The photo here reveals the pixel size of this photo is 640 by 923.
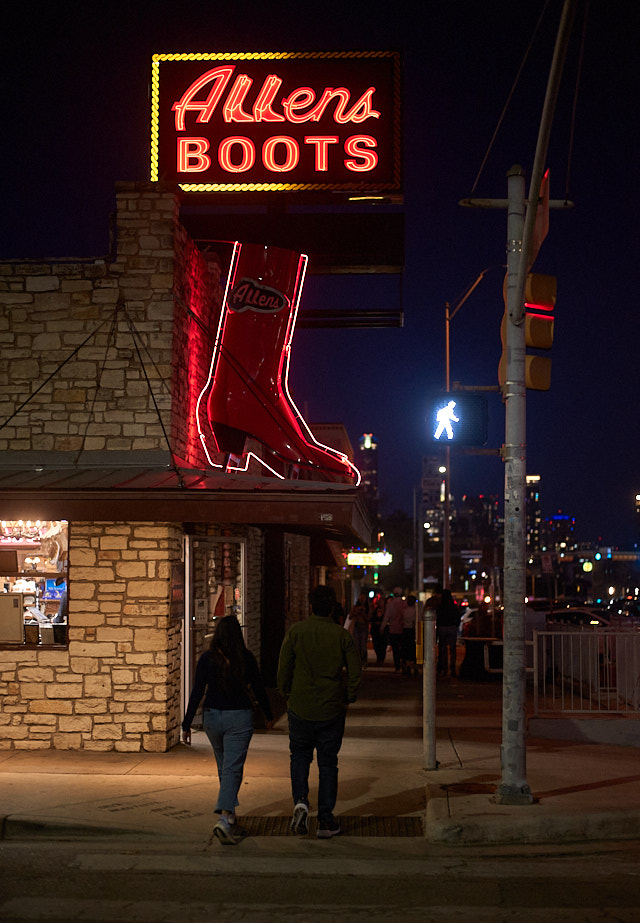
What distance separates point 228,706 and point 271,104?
1101 cm

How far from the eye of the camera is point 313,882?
7.08 meters

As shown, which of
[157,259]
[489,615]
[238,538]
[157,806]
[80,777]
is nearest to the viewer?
[157,806]

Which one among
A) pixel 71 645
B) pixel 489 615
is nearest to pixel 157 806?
pixel 71 645

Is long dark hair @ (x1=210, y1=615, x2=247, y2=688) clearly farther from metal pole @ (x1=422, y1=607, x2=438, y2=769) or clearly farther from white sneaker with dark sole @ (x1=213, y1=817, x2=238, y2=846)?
metal pole @ (x1=422, y1=607, x2=438, y2=769)

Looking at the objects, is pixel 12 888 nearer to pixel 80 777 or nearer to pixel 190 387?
pixel 80 777

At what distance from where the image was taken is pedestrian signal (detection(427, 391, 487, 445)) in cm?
997

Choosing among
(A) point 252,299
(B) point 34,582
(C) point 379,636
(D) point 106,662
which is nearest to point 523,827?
(D) point 106,662

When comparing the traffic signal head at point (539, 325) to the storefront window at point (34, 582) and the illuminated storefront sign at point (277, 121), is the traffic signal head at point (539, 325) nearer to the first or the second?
the storefront window at point (34, 582)

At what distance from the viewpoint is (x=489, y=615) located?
86.8ft

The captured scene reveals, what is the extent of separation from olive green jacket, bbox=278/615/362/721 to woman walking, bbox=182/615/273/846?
28 cm

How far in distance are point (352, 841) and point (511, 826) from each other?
1.27 metres

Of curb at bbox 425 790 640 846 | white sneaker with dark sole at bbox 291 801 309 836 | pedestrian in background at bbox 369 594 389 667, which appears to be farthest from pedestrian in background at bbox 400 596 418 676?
white sneaker with dark sole at bbox 291 801 309 836

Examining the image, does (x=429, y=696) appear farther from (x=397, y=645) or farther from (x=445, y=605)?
(x=397, y=645)

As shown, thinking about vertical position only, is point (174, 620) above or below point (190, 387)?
below
